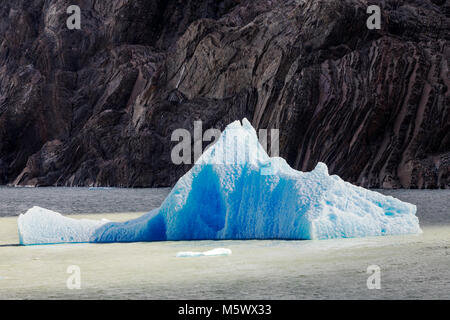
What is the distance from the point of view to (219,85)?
86.9 metres

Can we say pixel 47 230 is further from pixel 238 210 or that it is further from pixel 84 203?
pixel 84 203

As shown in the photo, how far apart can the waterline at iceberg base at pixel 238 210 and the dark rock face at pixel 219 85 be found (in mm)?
Answer: 49540

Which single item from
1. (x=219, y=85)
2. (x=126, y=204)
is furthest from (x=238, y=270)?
(x=219, y=85)

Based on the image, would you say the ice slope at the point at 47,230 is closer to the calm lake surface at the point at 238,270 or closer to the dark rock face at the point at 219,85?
the calm lake surface at the point at 238,270

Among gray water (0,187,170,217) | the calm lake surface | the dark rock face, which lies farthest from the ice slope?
the dark rock face

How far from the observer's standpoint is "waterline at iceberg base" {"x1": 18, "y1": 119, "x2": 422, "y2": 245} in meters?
17.7

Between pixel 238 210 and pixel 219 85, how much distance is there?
227 ft

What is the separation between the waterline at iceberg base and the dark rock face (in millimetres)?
49540

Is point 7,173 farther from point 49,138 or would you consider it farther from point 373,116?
point 373,116

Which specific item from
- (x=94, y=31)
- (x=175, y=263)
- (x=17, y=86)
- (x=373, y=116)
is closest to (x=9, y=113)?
(x=17, y=86)

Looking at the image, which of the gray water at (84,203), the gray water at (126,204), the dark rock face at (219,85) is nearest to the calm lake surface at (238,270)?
the gray water at (126,204)

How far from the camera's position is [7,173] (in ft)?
348

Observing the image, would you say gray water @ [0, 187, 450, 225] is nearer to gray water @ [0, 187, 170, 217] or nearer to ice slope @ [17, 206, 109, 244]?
gray water @ [0, 187, 170, 217]
